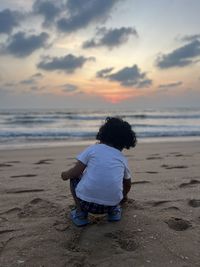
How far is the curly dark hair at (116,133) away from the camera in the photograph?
142 inches

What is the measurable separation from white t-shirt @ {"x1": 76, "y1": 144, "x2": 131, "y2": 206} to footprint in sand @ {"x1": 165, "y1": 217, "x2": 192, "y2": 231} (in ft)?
1.86

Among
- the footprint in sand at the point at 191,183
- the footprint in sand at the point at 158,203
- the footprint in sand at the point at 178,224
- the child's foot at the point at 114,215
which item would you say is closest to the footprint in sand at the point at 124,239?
the child's foot at the point at 114,215

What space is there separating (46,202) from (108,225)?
1091 millimetres

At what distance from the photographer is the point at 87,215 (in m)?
3.66

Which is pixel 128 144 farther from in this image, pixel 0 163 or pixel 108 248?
pixel 0 163

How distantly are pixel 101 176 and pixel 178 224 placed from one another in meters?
0.89

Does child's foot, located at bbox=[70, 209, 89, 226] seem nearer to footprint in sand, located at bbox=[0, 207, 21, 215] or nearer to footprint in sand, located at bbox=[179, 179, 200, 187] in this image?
footprint in sand, located at bbox=[0, 207, 21, 215]

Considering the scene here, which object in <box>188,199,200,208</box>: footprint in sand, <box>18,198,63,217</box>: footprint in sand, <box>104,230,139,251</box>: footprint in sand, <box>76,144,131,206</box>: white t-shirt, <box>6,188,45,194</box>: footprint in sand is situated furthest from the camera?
<box>6,188,45,194</box>: footprint in sand

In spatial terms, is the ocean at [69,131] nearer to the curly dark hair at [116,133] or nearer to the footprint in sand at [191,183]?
the curly dark hair at [116,133]

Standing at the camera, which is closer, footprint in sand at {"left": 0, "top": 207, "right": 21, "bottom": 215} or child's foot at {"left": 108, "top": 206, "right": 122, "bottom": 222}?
child's foot at {"left": 108, "top": 206, "right": 122, "bottom": 222}

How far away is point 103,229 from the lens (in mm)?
3469

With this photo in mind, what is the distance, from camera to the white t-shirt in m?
3.48

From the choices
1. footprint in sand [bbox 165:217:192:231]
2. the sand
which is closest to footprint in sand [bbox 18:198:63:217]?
the sand

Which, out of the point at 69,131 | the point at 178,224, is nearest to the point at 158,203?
the point at 178,224
